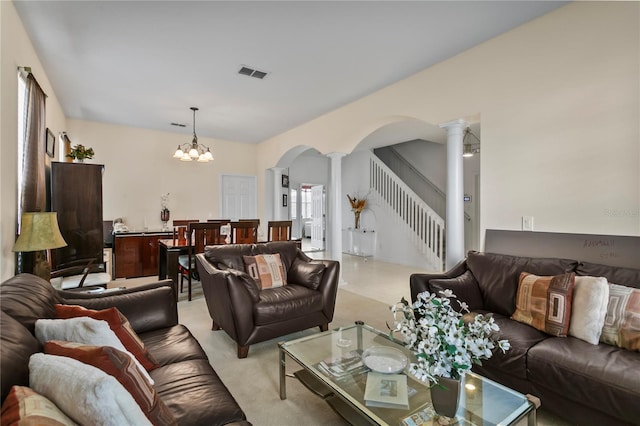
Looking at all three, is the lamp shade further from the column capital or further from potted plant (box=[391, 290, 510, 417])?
the column capital

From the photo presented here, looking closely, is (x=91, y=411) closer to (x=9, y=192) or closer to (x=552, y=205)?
(x=9, y=192)

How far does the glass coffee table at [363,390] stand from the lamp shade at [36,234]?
6.61 feet

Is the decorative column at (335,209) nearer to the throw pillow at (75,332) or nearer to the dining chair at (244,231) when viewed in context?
the dining chair at (244,231)

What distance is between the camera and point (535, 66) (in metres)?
2.60

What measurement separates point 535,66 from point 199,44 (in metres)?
3.07

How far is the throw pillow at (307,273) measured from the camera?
3033mm

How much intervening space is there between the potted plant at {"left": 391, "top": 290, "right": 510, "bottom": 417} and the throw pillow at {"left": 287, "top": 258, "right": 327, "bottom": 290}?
180cm

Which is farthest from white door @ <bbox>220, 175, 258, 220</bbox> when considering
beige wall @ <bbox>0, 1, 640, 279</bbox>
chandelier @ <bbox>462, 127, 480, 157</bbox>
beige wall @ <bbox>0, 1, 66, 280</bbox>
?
chandelier @ <bbox>462, 127, 480, 157</bbox>

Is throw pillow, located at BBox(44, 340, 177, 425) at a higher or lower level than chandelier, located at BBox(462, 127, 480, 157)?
lower

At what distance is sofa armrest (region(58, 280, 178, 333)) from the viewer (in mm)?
1888

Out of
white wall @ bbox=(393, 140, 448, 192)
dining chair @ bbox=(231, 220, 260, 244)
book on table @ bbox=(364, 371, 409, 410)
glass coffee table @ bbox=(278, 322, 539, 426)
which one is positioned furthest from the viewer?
white wall @ bbox=(393, 140, 448, 192)

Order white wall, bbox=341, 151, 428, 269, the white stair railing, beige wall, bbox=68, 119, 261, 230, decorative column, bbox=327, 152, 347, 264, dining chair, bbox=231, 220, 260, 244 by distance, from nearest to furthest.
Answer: dining chair, bbox=231, 220, 260, 244, decorative column, bbox=327, 152, 347, 264, beige wall, bbox=68, 119, 261, 230, the white stair railing, white wall, bbox=341, 151, 428, 269

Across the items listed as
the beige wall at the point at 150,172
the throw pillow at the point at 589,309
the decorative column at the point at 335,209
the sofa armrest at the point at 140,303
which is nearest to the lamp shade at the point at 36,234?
the sofa armrest at the point at 140,303

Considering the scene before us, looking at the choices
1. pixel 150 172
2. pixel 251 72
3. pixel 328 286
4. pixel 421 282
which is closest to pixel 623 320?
pixel 421 282
